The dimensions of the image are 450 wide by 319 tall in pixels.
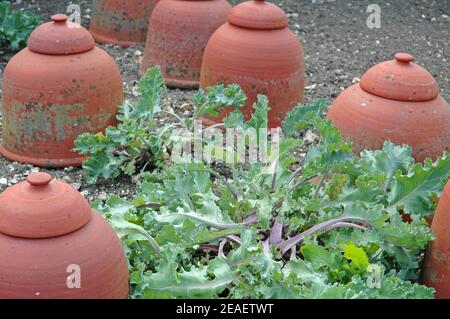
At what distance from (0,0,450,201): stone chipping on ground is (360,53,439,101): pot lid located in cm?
101

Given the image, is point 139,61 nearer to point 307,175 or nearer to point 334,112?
point 334,112

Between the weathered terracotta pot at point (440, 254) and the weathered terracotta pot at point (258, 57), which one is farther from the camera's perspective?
the weathered terracotta pot at point (258, 57)

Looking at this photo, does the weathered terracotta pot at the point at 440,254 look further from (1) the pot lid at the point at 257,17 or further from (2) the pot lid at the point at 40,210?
(1) the pot lid at the point at 257,17

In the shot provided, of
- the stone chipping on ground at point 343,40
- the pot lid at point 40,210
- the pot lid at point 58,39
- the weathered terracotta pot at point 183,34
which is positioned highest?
the pot lid at point 40,210

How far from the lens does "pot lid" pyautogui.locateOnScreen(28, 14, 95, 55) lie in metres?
4.48

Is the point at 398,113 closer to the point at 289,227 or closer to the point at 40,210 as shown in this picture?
the point at 289,227

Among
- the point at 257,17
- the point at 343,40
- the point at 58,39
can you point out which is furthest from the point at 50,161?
the point at 343,40

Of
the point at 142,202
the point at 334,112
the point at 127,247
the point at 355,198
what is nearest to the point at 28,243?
the point at 127,247

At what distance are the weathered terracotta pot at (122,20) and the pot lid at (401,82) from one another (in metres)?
3.20

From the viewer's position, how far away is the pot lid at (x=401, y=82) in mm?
3852

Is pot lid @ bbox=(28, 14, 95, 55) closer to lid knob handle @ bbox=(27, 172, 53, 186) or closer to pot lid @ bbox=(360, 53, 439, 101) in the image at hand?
pot lid @ bbox=(360, 53, 439, 101)

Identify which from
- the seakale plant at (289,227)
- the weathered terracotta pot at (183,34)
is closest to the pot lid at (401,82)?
the seakale plant at (289,227)

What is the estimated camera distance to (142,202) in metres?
3.55

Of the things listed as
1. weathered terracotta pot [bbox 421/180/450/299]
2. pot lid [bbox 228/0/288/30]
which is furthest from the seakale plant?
pot lid [bbox 228/0/288/30]
